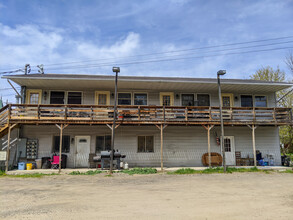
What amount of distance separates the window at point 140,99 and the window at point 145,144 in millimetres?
2395

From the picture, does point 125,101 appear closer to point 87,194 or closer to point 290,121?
point 87,194

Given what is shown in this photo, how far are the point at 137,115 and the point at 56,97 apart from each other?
5.83 meters

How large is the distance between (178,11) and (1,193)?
12.7 m

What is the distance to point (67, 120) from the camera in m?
13.5

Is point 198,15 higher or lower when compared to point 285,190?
higher

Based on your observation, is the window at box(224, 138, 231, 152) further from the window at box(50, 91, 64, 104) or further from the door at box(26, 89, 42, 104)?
the door at box(26, 89, 42, 104)

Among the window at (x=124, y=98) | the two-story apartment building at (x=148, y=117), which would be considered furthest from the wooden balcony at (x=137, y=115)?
the window at (x=124, y=98)

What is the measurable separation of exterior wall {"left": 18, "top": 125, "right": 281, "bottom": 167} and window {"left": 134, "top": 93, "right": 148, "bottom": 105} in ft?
5.73

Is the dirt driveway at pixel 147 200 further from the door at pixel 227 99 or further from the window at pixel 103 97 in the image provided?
the door at pixel 227 99

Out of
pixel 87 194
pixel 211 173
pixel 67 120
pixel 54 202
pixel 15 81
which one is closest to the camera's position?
pixel 54 202

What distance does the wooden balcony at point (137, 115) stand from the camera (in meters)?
13.6

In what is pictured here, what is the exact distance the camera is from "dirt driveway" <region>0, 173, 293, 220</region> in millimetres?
5586

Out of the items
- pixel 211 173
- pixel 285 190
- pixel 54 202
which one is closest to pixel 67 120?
pixel 54 202

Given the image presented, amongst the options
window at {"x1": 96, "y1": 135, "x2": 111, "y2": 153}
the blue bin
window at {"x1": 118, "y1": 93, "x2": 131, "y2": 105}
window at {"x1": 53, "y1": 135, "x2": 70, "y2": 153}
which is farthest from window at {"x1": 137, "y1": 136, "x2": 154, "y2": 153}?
the blue bin
